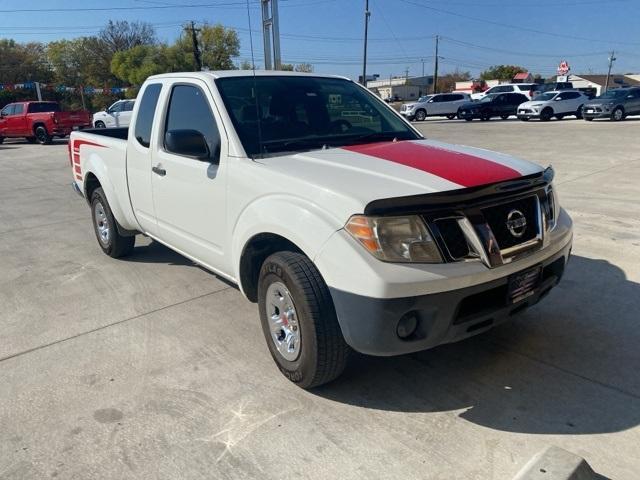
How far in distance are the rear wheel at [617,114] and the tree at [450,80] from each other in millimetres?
78936

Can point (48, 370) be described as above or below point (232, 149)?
below

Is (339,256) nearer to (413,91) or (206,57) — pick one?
(206,57)

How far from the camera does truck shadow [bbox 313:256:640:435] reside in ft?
9.10

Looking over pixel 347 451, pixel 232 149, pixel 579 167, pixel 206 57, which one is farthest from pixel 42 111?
pixel 206 57

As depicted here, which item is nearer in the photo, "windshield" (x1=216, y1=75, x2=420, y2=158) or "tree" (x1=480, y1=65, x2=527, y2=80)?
"windshield" (x1=216, y1=75, x2=420, y2=158)

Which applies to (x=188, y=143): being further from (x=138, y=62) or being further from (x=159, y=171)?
(x=138, y=62)

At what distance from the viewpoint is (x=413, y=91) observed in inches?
4195

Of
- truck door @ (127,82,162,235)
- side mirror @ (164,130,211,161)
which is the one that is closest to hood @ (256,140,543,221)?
side mirror @ (164,130,211,161)

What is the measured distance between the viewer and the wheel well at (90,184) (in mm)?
5727

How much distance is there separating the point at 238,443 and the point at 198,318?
163 centimetres

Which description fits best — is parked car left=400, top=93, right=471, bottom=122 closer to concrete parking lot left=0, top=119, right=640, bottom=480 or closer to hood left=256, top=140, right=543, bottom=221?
concrete parking lot left=0, top=119, right=640, bottom=480

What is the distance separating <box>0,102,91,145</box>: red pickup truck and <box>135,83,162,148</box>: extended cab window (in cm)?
2001

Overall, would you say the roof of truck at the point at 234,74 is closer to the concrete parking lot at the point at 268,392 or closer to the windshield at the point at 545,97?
the concrete parking lot at the point at 268,392

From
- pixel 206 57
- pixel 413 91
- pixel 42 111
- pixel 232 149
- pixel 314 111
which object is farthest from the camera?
pixel 413 91
